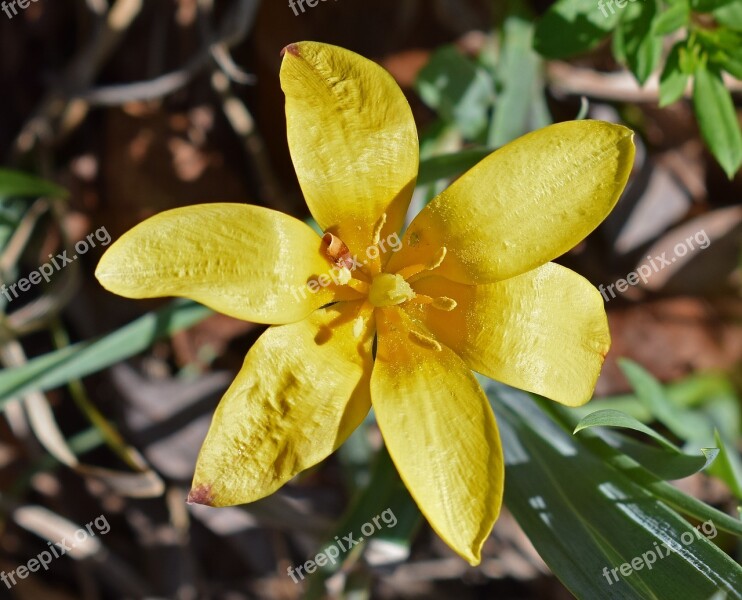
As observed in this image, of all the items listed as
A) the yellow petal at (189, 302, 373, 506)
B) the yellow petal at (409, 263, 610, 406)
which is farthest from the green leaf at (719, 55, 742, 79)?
the yellow petal at (189, 302, 373, 506)

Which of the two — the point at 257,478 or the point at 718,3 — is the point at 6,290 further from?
the point at 718,3

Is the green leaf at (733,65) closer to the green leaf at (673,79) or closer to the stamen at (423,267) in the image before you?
the green leaf at (673,79)

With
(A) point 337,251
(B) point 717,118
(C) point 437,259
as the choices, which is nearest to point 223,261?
(A) point 337,251

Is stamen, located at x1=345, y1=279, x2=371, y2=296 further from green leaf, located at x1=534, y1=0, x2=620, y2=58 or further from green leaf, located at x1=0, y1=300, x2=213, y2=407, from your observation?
A: green leaf, located at x1=534, y1=0, x2=620, y2=58

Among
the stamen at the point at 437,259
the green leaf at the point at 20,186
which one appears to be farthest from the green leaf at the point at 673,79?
the green leaf at the point at 20,186

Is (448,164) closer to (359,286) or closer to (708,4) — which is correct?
(359,286)

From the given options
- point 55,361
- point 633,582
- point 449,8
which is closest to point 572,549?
point 633,582
